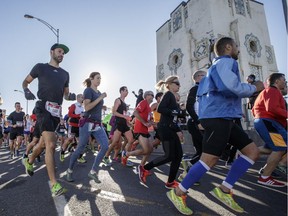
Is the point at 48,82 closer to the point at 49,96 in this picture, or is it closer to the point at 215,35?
the point at 49,96

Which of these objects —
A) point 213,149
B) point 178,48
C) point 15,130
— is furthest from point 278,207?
point 178,48

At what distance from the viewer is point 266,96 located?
409 centimetres

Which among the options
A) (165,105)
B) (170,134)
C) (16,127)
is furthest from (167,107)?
(16,127)

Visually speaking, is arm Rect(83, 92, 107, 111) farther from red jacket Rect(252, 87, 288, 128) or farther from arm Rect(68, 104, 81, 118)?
arm Rect(68, 104, 81, 118)

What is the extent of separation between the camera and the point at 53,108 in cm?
364

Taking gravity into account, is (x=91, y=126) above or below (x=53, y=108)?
below

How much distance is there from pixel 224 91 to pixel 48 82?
2.69 metres

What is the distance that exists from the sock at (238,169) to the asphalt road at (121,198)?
11.9 inches

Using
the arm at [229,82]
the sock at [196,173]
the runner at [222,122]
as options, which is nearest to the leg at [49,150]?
the runner at [222,122]

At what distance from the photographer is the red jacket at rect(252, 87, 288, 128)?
3921 millimetres

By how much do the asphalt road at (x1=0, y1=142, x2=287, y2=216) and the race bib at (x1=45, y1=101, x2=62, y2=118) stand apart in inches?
47.6

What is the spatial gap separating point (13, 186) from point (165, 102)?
3001mm

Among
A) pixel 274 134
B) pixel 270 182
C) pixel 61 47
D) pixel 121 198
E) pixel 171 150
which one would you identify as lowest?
pixel 270 182

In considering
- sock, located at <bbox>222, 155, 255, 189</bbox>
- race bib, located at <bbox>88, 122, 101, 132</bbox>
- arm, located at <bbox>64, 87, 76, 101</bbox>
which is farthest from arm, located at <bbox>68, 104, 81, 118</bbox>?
sock, located at <bbox>222, 155, 255, 189</bbox>
